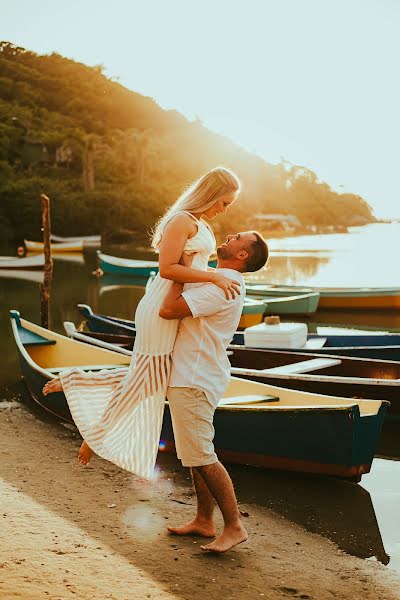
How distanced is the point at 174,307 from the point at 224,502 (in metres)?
1.24

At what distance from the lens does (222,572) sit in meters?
4.70

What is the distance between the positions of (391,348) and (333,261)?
159ft

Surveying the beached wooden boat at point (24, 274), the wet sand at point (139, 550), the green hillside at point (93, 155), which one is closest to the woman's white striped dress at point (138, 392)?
the wet sand at point (139, 550)

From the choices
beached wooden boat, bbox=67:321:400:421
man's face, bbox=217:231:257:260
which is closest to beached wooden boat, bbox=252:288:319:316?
beached wooden boat, bbox=67:321:400:421

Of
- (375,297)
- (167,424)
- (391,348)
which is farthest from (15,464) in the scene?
(375,297)

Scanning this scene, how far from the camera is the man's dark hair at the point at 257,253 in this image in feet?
15.4

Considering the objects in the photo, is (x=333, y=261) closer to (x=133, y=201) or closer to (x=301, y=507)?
(x=133, y=201)

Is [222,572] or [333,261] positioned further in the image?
[333,261]

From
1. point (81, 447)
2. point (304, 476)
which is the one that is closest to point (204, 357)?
point (81, 447)

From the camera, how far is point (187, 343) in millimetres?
4574

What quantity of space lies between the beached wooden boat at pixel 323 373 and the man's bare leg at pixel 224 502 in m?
4.35

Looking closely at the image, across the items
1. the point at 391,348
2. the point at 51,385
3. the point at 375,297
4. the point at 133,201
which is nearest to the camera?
the point at 51,385

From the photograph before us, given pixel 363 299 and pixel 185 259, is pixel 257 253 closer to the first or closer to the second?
pixel 185 259

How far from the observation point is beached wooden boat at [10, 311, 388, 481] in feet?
22.6
